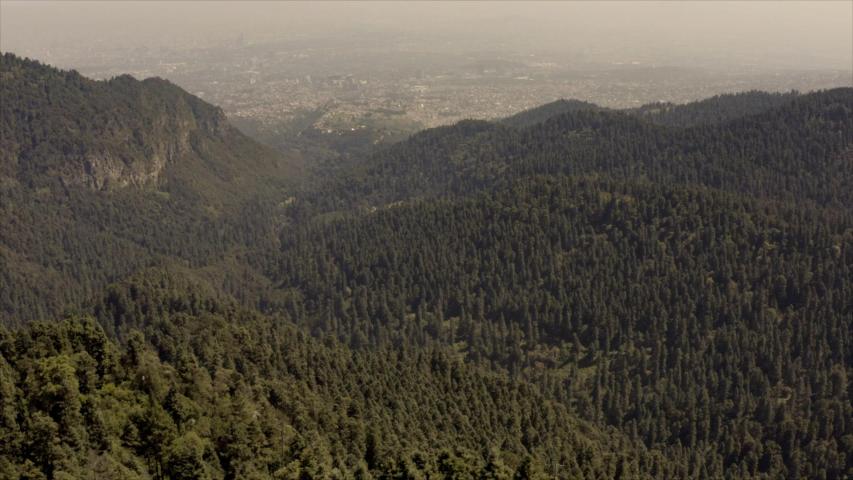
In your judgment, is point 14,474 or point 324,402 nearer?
point 14,474

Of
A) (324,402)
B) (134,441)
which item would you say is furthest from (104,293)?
(134,441)

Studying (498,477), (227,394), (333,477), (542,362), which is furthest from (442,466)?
(542,362)

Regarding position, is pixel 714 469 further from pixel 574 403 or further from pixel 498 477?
pixel 498 477

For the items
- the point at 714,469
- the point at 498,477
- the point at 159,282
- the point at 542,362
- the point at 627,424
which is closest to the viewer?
the point at 498,477

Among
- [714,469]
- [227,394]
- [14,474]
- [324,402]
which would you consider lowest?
[714,469]

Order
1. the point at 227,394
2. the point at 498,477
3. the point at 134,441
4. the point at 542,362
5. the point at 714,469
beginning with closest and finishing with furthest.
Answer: the point at 134,441 < the point at 498,477 < the point at 227,394 < the point at 714,469 < the point at 542,362

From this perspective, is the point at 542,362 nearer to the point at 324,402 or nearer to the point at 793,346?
the point at 793,346

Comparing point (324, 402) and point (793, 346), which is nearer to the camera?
point (324, 402)

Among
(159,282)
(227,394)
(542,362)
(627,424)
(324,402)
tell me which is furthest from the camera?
(542,362)

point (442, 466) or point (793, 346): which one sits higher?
point (442, 466)
